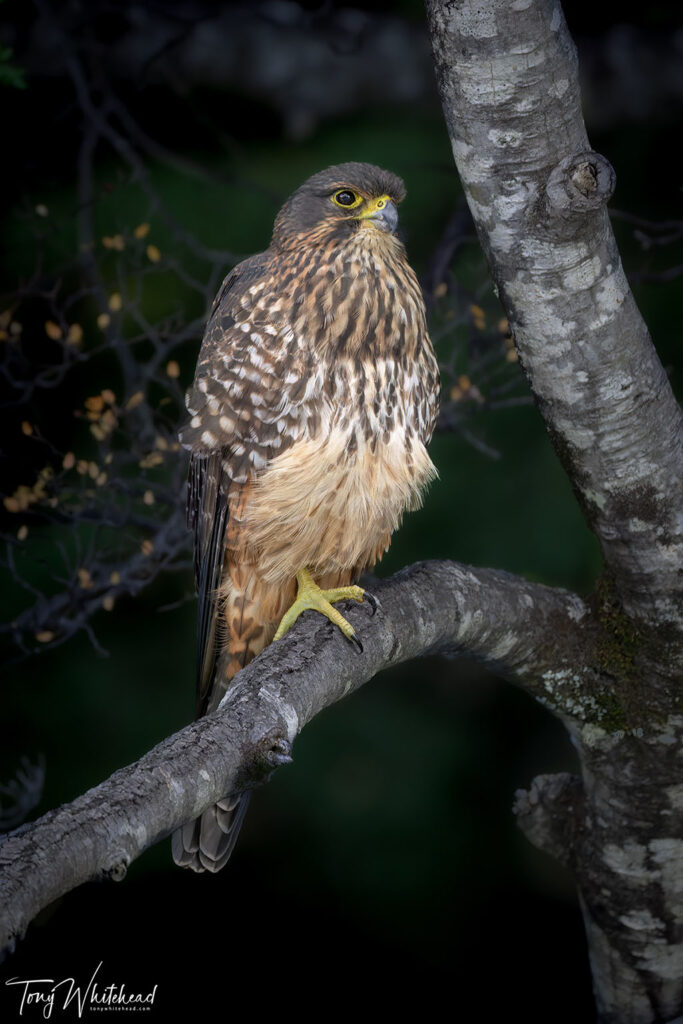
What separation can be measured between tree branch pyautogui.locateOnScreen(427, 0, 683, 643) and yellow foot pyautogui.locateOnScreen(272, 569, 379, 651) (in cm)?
47

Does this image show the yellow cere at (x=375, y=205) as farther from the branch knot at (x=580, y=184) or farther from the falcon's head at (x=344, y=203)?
the branch knot at (x=580, y=184)

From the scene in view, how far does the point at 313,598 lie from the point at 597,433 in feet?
2.07

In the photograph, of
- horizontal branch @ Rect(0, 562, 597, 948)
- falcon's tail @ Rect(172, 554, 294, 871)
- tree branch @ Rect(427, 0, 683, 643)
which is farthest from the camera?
falcon's tail @ Rect(172, 554, 294, 871)

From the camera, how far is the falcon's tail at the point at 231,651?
7.50ft

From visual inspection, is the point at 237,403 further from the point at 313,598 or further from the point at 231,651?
the point at 231,651

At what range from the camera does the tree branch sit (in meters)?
1.66

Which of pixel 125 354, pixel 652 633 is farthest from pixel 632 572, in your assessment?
pixel 125 354

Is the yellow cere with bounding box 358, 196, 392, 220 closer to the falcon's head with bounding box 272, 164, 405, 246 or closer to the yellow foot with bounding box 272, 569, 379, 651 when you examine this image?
the falcon's head with bounding box 272, 164, 405, 246

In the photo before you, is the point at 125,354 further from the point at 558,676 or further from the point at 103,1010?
the point at 103,1010

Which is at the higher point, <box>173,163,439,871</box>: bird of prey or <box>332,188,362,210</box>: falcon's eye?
<box>332,188,362,210</box>: falcon's eye
